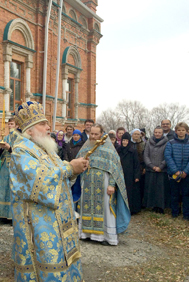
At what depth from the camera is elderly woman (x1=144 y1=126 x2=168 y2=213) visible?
245 inches

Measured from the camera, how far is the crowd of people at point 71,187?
2244 mm

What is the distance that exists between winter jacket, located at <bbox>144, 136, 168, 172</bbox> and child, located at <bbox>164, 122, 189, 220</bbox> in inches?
12.1

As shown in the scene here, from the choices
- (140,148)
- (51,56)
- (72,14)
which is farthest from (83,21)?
(140,148)

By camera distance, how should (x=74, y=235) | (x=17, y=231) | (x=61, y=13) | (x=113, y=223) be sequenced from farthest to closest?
(x=61, y=13) → (x=113, y=223) → (x=74, y=235) → (x=17, y=231)

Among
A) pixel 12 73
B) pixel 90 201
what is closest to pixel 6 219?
pixel 90 201

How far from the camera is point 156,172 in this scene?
6316 mm

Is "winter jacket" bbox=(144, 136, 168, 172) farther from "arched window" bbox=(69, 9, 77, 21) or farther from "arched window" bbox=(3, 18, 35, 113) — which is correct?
"arched window" bbox=(69, 9, 77, 21)

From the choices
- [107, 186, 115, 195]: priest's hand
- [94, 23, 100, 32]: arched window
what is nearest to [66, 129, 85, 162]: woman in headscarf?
[107, 186, 115, 195]: priest's hand

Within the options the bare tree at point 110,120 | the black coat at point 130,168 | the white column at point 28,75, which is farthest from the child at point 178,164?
the bare tree at point 110,120

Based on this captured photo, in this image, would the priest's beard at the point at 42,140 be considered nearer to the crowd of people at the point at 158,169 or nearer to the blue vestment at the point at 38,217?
the blue vestment at the point at 38,217

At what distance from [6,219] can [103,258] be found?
2.37 metres

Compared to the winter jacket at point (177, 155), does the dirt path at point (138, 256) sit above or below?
below

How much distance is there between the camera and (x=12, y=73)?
11859 mm

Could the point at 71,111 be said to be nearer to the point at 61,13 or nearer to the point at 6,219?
the point at 61,13
